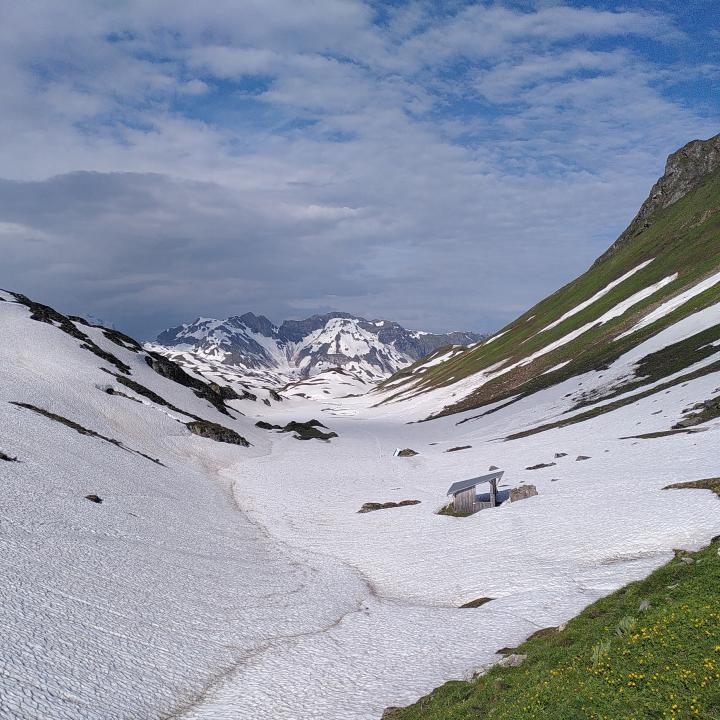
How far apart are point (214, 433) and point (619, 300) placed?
317 ft

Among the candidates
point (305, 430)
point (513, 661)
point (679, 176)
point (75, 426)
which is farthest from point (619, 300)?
point (513, 661)

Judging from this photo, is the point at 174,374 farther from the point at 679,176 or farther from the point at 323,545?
the point at 679,176

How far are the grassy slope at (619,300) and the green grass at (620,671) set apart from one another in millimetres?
78539

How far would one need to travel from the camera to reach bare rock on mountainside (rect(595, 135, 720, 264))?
525ft

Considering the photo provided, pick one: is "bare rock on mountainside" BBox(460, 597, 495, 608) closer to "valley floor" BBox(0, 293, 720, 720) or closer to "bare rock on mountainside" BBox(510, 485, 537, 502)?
"valley floor" BBox(0, 293, 720, 720)

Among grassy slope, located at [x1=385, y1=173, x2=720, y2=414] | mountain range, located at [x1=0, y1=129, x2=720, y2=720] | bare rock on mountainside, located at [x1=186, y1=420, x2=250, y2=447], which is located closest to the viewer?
mountain range, located at [x1=0, y1=129, x2=720, y2=720]

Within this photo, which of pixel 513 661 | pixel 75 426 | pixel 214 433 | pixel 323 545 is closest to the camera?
pixel 513 661

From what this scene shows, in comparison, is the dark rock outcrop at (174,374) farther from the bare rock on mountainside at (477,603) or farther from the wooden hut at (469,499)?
the bare rock on mountainside at (477,603)

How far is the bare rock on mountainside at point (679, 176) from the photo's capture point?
525ft

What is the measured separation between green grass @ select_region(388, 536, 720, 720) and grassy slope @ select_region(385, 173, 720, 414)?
7854 cm

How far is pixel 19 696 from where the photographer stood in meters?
13.4

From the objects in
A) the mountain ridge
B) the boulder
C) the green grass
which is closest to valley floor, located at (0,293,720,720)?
the boulder

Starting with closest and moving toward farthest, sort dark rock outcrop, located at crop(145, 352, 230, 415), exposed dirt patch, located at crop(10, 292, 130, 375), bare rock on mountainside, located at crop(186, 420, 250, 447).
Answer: bare rock on mountainside, located at crop(186, 420, 250, 447), exposed dirt patch, located at crop(10, 292, 130, 375), dark rock outcrop, located at crop(145, 352, 230, 415)

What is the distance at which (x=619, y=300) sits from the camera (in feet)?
406
